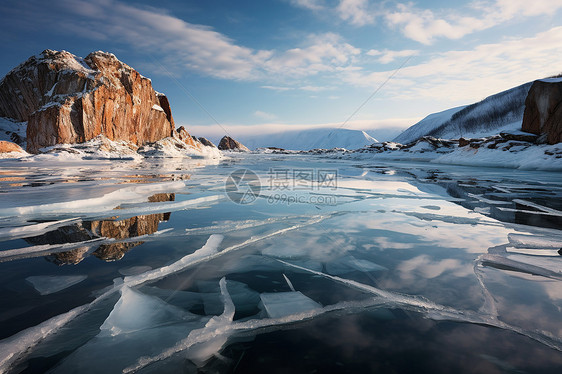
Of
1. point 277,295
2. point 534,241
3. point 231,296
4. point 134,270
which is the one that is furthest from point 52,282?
point 534,241

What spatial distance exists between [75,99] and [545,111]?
50796 mm

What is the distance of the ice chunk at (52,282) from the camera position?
206 cm

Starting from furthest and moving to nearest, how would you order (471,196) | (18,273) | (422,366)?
(471,196)
(18,273)
(422,366)

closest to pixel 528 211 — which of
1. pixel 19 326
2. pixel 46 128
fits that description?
pixel 19 326

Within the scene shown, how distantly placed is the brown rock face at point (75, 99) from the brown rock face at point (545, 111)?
4882 cm

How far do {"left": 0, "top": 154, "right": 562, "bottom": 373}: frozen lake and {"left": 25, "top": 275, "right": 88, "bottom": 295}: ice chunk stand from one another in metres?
0.02

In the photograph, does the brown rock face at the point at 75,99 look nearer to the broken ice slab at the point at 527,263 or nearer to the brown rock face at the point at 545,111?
the broken ice slab at the point at 527,263

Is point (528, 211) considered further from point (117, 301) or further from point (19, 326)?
point (19, 326)

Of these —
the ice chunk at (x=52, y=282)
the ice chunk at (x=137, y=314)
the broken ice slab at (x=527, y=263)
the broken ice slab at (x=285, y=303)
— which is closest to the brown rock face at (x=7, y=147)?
the ice chunk at (x=52, y=282)

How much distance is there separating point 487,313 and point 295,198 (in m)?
4.86

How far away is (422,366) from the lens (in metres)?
1.32

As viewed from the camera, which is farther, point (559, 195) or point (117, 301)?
point (559, 195)

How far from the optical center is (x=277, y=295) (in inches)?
80.4

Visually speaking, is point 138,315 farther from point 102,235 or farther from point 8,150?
point 8,150
